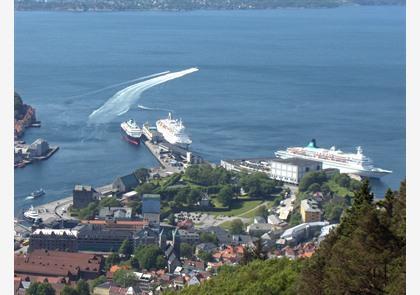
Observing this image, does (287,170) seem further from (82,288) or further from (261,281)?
(261,281)

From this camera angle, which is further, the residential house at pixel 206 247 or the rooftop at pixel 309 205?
the rooftop at pixel 309 205

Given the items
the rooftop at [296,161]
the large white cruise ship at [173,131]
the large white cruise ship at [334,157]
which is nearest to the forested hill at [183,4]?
the large white cruise ship at [173,131]

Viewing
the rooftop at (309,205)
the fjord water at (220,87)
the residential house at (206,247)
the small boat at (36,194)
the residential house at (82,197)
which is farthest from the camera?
the fjord water at (220,87)

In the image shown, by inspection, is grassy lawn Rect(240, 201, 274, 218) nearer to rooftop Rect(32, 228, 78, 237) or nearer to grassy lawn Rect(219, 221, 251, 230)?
grassy lawn Rect(219, 221, 251, 230)

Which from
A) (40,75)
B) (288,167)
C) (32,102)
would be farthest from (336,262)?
(40,75)

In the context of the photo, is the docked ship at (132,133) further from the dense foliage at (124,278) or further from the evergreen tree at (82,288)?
the evergreen tree at (82,288)

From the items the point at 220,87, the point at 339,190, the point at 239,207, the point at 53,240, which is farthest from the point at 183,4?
the point at 53,240
